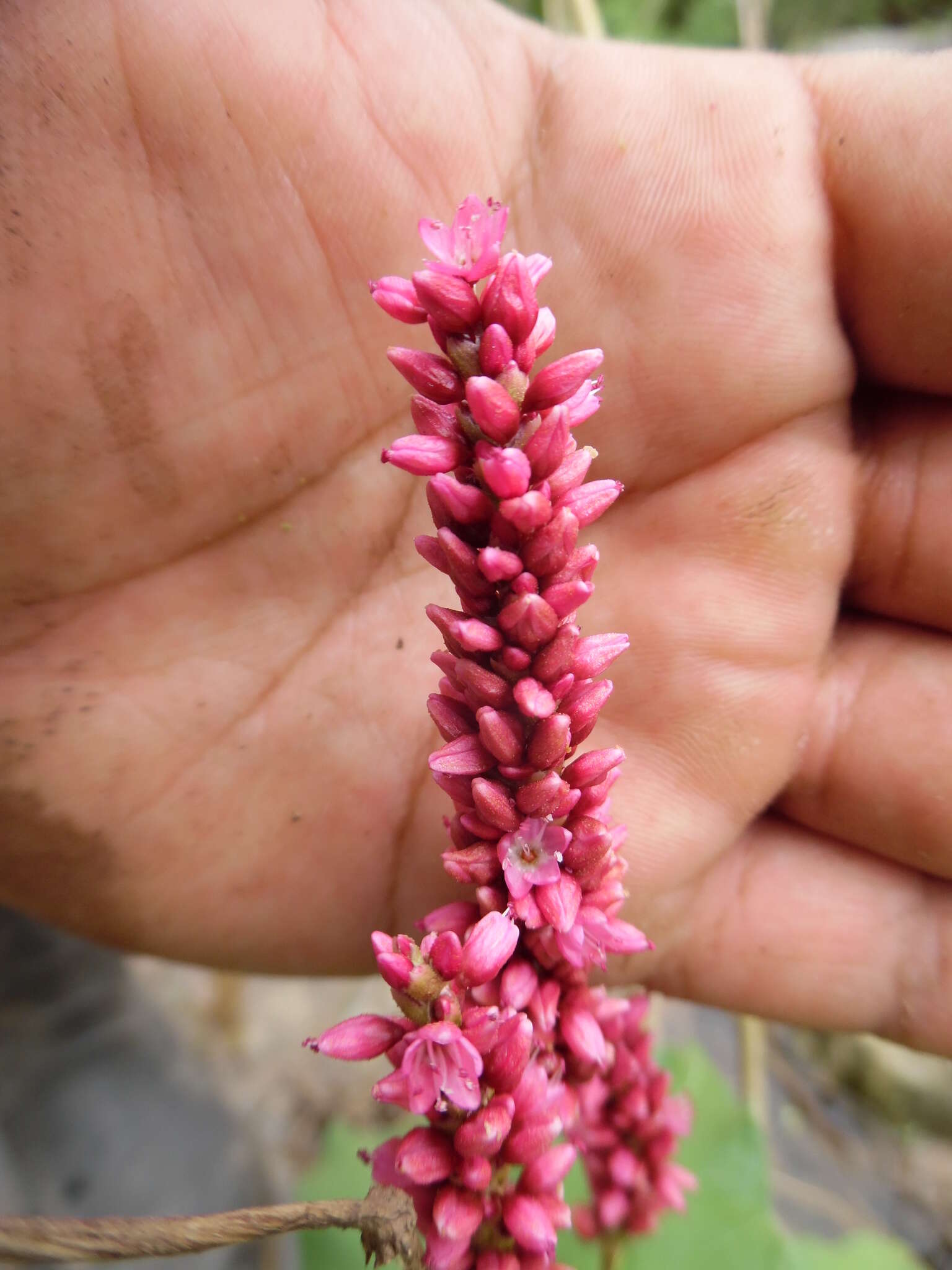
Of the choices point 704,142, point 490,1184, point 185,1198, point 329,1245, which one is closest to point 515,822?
point 490,1184

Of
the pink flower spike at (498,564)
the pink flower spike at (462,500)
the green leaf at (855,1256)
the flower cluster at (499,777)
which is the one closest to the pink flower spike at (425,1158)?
the flower cluster at (499,777)

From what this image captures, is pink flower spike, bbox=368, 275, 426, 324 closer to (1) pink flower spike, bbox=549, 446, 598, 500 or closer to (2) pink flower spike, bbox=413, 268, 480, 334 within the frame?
(2) pink flower spike, bbox=413, 268, 480, 334

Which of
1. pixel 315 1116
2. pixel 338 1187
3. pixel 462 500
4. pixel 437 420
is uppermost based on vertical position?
pixel 437 420

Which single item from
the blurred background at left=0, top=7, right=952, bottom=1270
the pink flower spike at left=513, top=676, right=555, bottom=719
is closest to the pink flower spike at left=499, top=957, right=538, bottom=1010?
the pink flower spike at left=513, top=676, right=555, bottom=719

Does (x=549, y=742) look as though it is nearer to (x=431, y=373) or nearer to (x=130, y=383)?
(x=431, y=373)

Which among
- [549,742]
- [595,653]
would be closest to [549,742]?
[549,742]
